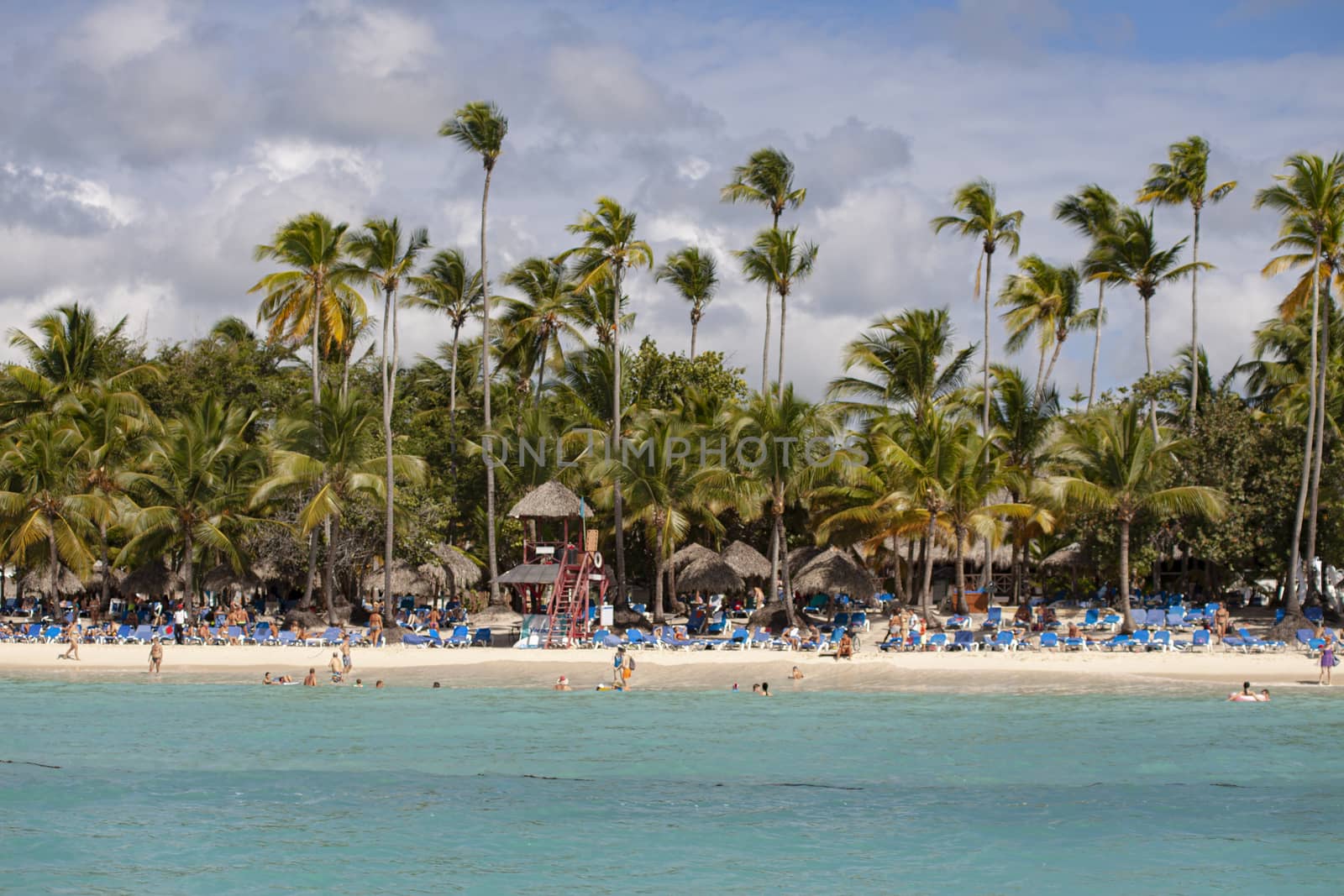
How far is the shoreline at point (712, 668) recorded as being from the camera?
2392 cm

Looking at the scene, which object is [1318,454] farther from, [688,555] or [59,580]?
[59,580]

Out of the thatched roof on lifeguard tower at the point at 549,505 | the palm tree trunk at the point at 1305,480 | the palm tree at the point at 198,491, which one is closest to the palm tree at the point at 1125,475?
the palm tree trunk at the point at 1305,480

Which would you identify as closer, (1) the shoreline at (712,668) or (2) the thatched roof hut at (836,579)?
(1) the shoreline at (712,668)

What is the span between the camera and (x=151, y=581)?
34562 millimetres

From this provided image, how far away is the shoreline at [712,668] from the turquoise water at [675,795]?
115 centimetres

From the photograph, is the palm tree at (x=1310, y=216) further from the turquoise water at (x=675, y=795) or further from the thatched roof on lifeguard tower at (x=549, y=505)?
the thatched roof on lifeguard tower at (x=549, y=505)

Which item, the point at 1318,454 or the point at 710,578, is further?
the point at 710,578

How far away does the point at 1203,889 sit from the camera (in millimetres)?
12117

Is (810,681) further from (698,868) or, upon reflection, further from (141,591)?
(141,591)

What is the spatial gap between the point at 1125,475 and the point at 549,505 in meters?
12.7

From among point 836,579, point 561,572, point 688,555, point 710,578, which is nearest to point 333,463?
point 561,572

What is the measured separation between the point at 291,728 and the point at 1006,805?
437 inches

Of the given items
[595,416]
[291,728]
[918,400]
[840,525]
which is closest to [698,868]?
[291,728]

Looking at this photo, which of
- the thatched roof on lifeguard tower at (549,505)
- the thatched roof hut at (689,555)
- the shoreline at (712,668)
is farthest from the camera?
the thatched roof hut at (689,555)
